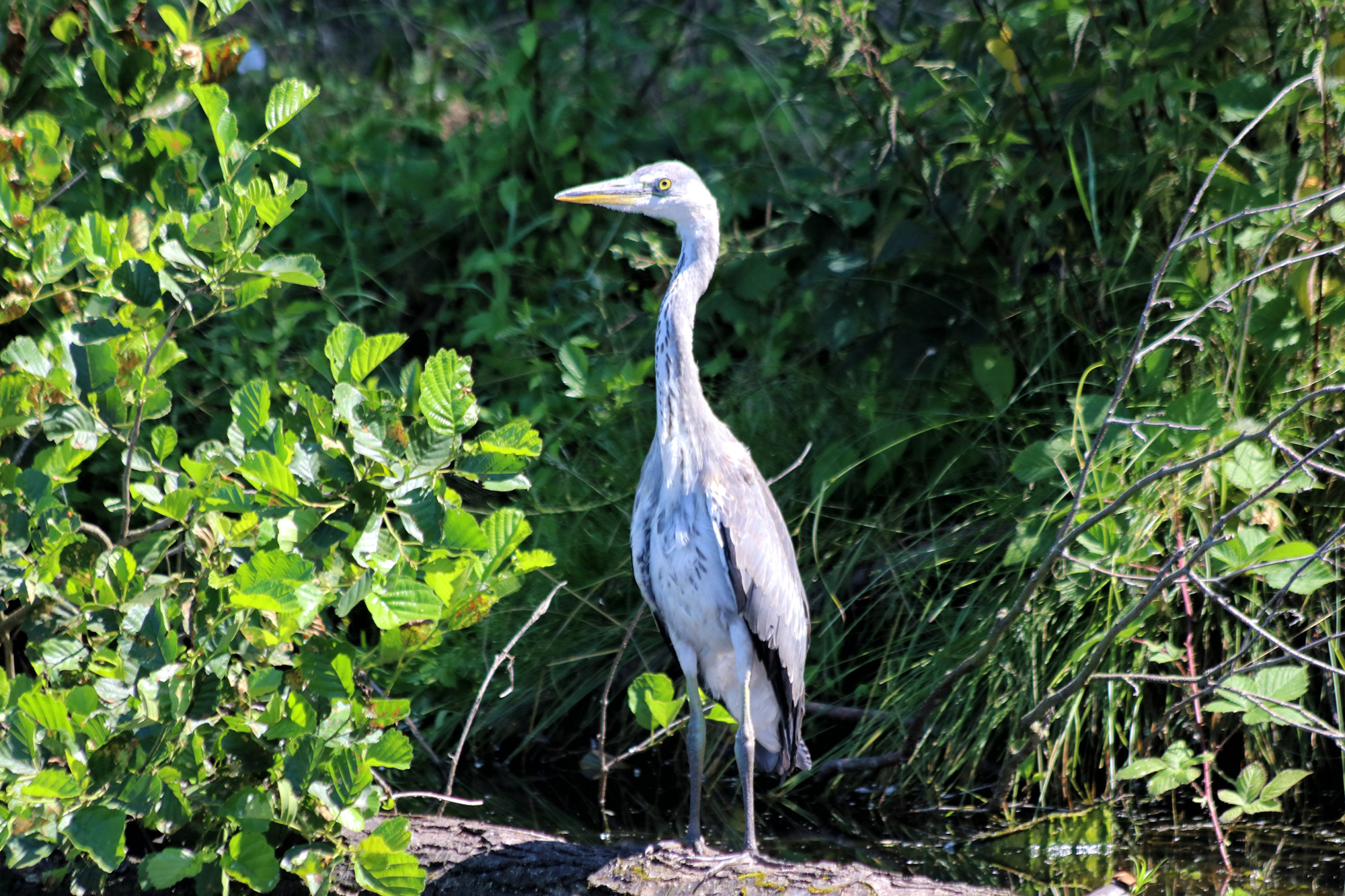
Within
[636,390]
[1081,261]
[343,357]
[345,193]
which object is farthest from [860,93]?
[345,193]

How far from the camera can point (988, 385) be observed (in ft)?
13.9

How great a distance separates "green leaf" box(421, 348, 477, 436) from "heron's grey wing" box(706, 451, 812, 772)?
92 centimetres

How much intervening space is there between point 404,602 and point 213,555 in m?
0.62

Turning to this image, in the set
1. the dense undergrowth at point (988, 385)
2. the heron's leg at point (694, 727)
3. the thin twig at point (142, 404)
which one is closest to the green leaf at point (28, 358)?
the thin twig at point (142, 404)

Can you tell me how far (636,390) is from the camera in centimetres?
520

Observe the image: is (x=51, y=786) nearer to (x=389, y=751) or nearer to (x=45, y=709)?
(x=45, y=709)

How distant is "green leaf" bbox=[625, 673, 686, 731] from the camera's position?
3.17 metres

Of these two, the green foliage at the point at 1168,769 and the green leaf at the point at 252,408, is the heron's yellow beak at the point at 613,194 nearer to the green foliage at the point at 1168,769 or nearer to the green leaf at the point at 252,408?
the green leaf at the point at 252,408

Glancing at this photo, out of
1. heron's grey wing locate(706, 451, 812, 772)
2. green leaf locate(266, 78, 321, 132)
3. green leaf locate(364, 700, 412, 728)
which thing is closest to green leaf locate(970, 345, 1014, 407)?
heron's grey wing locate(706, 451, 812, 772)

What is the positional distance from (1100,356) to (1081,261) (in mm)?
380

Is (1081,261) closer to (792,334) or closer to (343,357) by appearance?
(792,334)

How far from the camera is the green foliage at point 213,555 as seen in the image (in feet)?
8.41

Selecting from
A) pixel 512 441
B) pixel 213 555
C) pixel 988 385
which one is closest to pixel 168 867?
pixel 213 555

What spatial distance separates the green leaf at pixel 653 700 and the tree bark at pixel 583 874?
0.32 metres
